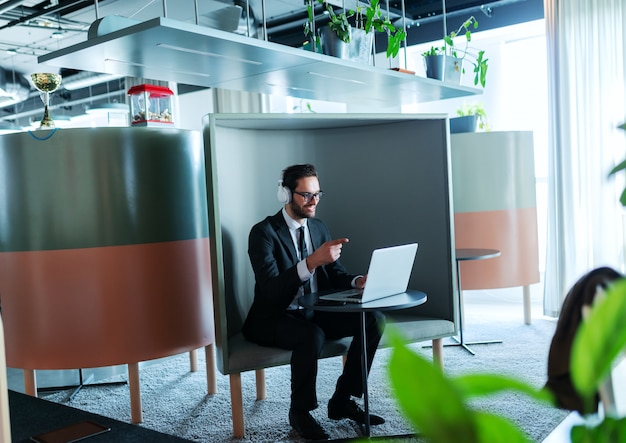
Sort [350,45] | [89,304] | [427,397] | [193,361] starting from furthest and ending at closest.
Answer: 1. [193,361]
2. [350,45]
3. [89,304]
4. [427,397]

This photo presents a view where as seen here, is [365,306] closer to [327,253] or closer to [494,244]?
[327,253]

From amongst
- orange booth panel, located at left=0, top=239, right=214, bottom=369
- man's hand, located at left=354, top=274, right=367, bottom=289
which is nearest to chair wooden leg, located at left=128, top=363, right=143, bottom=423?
orange booth panel, located at left=0, top=239, right=214, bottom=369

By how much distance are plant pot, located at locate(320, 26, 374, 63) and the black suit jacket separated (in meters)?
1.24

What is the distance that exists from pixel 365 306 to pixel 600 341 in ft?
8.00

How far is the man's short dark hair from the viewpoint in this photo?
3453 mm

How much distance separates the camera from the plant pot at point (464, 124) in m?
5.56

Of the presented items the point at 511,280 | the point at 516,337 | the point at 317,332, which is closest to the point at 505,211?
the point at 511,280

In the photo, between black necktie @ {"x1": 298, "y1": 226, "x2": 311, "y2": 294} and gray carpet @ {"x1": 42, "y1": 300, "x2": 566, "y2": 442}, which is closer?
gray carpet @ {"x1": 42, "y1": 300, "x2": 566, "y2": 442}

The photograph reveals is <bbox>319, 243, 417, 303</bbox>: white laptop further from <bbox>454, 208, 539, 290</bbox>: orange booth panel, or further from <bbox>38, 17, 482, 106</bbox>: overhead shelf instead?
<bbox>454, 208, 539, 290</bbox>: orange booth panel

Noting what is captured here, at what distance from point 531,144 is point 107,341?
3.88 m

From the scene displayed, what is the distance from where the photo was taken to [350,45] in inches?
164

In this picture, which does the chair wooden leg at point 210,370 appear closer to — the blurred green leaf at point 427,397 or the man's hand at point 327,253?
the man's hand at point 327,253

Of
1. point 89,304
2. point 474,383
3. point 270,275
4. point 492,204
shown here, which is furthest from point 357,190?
point 474,383

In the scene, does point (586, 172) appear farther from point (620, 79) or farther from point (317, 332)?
point (317, 332)
